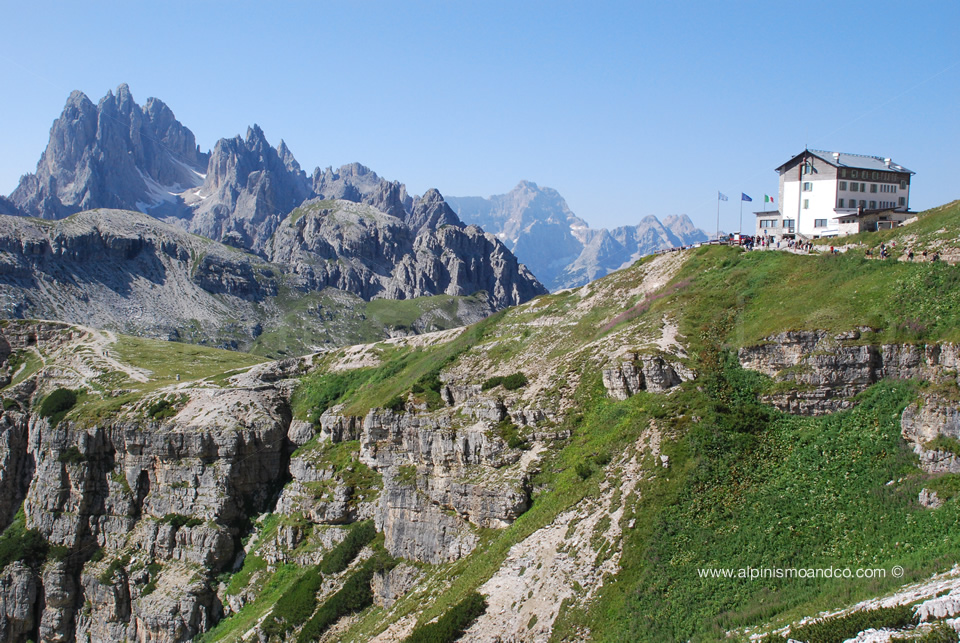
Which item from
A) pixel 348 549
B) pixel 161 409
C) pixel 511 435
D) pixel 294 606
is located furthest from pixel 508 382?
pixel 161 409

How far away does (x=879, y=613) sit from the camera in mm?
28031

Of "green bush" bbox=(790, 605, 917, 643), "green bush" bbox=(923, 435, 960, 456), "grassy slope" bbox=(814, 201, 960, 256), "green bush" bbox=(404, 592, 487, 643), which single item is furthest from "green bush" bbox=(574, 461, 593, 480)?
"grassy slope" bbox=(814, 201, 960, 256)

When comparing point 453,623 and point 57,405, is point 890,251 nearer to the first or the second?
point 453,623

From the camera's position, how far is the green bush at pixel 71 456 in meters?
91.0

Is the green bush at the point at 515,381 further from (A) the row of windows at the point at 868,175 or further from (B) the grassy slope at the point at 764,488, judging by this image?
(A) the row of windows at the point at 868,175

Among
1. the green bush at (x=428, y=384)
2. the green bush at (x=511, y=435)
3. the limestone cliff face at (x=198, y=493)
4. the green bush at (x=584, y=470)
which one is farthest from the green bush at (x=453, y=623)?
the green bush at (x=428, y=384)

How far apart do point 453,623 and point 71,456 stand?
2754 inches

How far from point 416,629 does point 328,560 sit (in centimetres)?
2277

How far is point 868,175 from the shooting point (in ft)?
254

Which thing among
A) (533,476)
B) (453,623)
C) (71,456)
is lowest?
(453,623)

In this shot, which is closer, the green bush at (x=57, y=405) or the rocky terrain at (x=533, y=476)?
the rocky terrain at (x=533, y=476)

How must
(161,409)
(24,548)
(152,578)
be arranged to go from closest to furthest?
1. (152,578)
2. (24,548)
3. (161,409)

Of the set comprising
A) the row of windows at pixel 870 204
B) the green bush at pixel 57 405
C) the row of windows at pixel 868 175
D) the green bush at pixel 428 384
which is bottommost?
the green bush at pixel 57 405

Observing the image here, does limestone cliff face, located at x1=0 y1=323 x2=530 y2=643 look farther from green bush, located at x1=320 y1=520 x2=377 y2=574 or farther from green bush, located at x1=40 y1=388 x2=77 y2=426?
green bush, located at x1=320 y1=520 x2=377 y2=574
